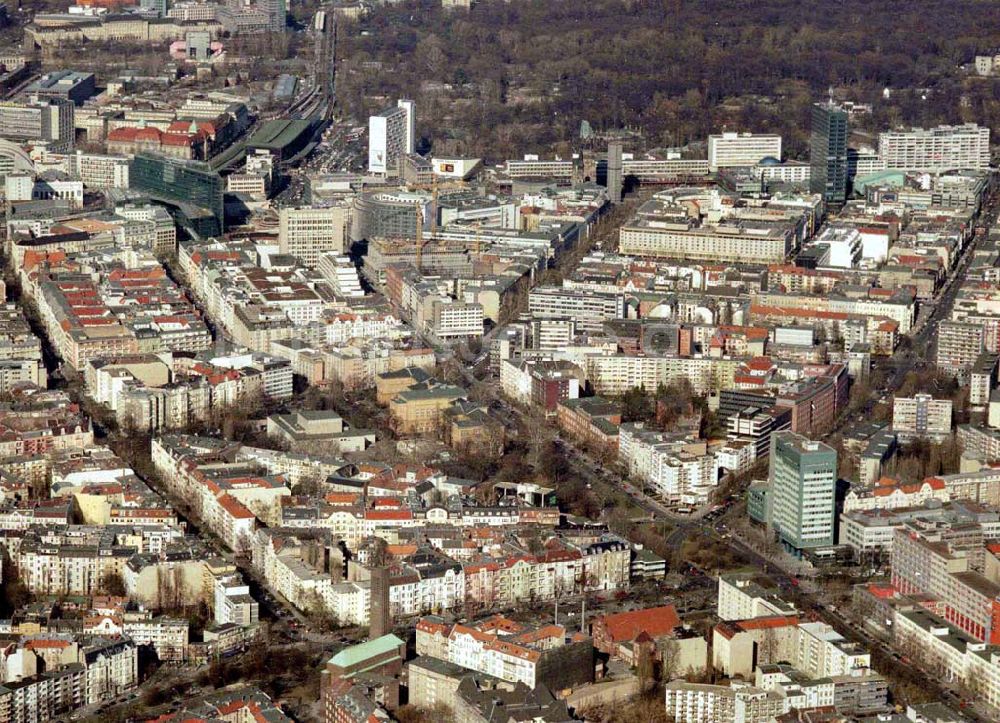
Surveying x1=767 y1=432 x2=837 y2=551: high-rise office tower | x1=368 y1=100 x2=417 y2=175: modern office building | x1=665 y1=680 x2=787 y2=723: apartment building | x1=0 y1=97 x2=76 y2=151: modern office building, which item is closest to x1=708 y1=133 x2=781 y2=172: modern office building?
x1=368 y1=100 x2=417 y2=175: modern office building

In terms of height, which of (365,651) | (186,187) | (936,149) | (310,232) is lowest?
(365,651)

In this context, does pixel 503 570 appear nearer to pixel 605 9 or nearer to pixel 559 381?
pixel 559 381

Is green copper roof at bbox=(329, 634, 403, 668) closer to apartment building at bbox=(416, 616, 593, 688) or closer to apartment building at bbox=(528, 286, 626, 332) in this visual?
apartment building at bbox=(416, 616, 593, 688)

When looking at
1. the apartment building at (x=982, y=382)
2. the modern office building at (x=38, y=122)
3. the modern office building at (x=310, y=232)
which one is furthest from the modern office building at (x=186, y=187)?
the apartment building at (x=982, y=382)

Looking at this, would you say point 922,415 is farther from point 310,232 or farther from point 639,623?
point 310,232

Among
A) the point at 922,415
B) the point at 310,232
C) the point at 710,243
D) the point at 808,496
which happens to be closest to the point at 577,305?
the point at 310,232

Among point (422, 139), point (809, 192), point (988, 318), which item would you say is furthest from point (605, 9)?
point (988, 318)

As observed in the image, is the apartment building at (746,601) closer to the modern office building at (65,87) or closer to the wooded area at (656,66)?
the wooded area at (656,66)
